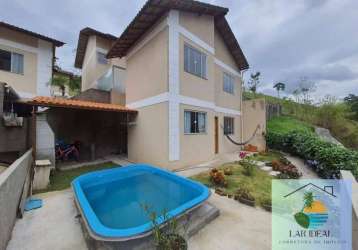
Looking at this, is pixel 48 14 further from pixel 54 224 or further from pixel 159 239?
pixel 159 239

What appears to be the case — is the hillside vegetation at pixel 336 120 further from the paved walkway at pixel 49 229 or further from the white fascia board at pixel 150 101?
the paved walkway at pixel 49 229

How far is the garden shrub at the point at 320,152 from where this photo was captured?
23.9ft

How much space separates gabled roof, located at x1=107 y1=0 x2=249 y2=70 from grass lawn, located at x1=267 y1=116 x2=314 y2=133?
939 centimetres

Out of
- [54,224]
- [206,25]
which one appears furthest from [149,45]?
[54,224]

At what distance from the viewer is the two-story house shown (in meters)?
8.62

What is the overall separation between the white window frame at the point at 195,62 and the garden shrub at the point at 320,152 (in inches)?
277

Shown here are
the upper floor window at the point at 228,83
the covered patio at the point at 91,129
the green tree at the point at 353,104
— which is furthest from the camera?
the green tree at the point at 353,104

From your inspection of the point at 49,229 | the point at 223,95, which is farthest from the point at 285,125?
the point at 49,229

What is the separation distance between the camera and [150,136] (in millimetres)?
9617

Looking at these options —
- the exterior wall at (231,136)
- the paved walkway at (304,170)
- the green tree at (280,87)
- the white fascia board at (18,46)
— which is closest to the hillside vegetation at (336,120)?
the exterior wall at (231,136)

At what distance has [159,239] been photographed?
117 inches

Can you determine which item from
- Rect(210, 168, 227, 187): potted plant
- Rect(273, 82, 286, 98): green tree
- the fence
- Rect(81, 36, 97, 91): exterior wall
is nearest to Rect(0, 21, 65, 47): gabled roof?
Rect(81, 36, 97, 91): exterior wall

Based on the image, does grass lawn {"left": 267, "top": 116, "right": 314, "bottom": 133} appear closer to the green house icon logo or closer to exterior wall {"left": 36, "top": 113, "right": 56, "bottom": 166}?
the green house icon logo

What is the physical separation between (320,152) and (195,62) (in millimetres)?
7754
